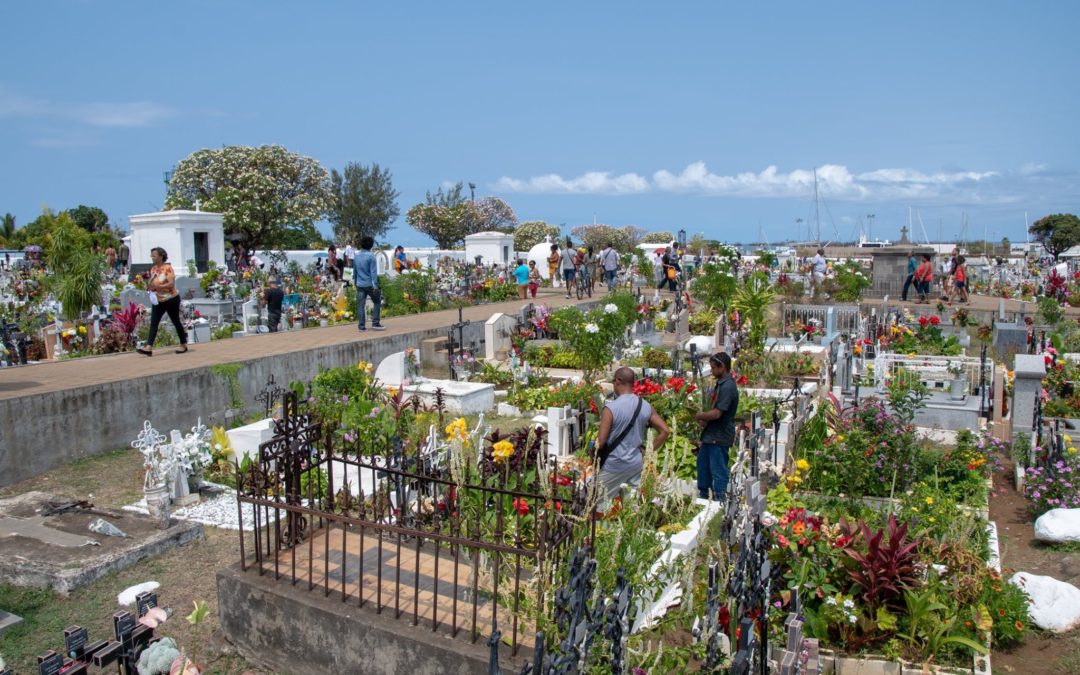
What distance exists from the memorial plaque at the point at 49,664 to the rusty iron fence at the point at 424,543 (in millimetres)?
1264

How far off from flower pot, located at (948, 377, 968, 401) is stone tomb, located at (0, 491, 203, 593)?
900 cm

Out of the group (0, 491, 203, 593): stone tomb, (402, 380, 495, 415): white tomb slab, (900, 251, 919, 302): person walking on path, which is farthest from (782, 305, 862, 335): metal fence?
(0, 491, 203, 593): stone tomb

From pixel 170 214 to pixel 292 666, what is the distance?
23.1 meters

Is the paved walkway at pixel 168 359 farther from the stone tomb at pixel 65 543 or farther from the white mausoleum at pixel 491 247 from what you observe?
the white mausoleum at pixel 491 247

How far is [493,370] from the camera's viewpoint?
41.9 feet

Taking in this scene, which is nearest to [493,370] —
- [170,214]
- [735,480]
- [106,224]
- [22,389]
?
[22,389]

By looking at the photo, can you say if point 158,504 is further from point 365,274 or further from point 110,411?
point 365,274

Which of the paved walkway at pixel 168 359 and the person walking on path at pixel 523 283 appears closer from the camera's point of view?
the paved walkway at pixel 168 359

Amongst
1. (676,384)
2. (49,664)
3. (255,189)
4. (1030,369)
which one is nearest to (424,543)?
(49,664)

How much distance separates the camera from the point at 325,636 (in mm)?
4438

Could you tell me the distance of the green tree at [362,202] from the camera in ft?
187

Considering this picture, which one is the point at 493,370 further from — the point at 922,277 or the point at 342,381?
the point at 922,277

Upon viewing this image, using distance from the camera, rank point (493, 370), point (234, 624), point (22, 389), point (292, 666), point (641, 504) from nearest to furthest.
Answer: point (292, 666) → point (234, 624) → point (641, 504) → point (22, 389) → point (493, 370)

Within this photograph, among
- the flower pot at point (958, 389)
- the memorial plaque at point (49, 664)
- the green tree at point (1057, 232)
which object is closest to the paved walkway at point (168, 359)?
the memorial plaque at point (49, 664)
